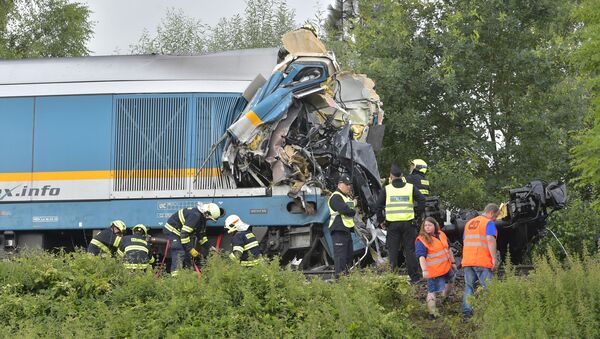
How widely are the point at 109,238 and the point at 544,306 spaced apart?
6.68 metres

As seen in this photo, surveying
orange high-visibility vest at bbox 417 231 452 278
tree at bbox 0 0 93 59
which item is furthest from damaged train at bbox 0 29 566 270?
tree at bbox 0 0 93 59

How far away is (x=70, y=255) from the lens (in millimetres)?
12328

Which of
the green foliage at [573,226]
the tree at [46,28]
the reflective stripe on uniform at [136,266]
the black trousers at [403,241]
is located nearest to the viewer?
the reflective stripe on uniform at [136,266]

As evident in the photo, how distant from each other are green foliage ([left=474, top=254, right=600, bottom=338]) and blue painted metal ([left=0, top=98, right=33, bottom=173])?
7.73 metres

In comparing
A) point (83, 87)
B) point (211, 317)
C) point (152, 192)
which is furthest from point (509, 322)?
point (83, 87)

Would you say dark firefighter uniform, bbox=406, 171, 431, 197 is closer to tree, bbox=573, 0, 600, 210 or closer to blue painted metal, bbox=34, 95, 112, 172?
tree, bbox=573, 0, 600, 210

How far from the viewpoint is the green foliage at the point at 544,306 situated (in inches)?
370

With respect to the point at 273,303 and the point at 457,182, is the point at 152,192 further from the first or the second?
the point at 457,182

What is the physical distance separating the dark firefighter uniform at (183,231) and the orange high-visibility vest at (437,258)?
3555 millimetres

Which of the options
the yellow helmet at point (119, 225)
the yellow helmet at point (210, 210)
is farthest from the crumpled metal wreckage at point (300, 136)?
the yellow helmet at point (119, 225)

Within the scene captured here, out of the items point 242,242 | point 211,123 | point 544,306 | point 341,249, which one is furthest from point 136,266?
point 544,306

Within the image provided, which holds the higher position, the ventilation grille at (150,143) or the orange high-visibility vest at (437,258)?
the ventilation grille at (150,143)

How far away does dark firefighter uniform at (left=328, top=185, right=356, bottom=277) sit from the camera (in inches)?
527

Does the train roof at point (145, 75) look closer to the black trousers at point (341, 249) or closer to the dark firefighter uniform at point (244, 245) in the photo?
the dark firefighter uniform at point (244, 245)
